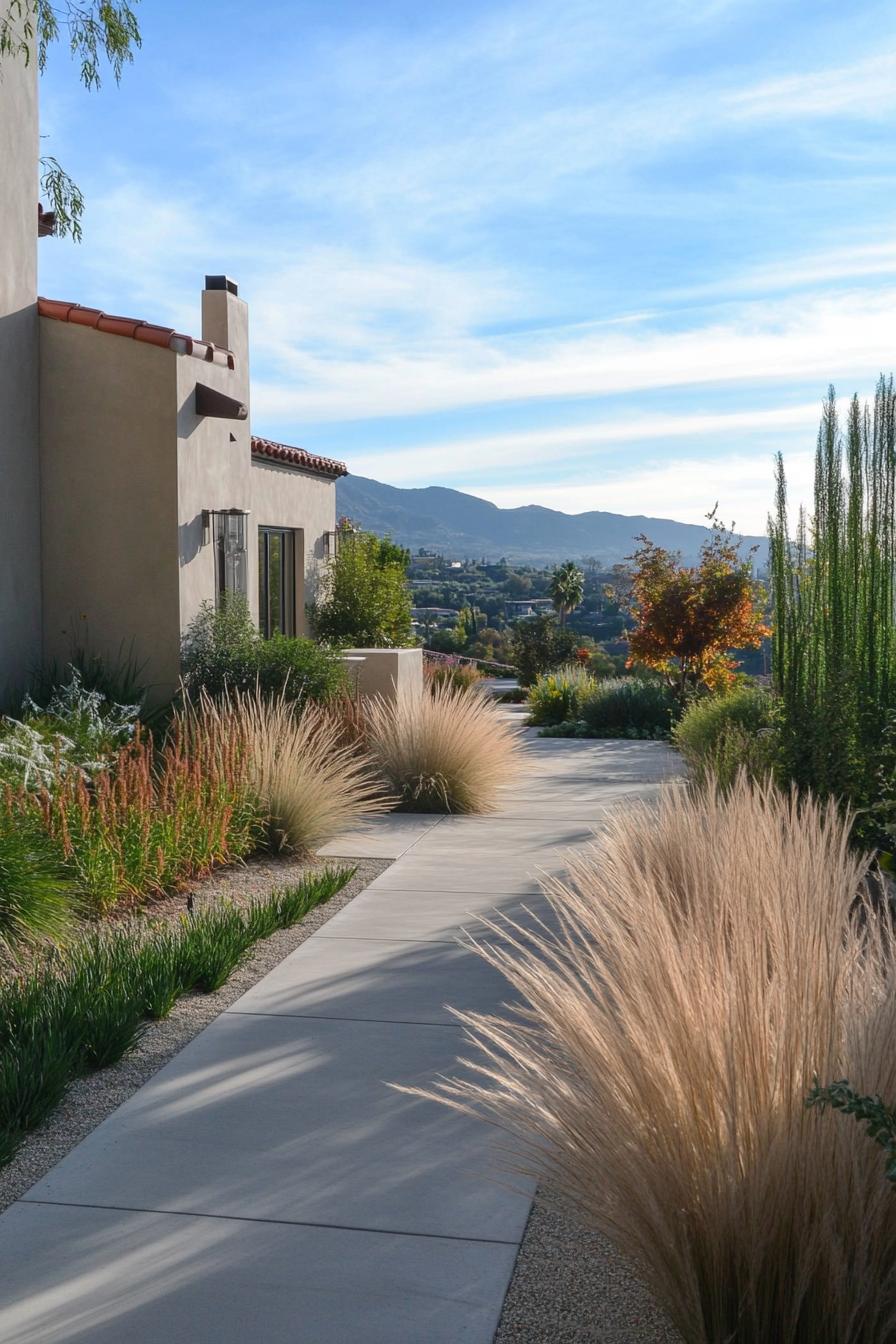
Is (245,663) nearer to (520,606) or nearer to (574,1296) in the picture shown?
(574,1296)

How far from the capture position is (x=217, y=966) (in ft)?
19.0

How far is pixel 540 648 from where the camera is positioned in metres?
30.1

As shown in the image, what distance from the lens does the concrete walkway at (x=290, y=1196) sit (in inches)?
122

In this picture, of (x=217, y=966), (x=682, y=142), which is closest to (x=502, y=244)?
(x=682, y=142)

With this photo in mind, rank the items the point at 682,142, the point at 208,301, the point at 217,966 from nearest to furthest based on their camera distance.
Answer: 1. the point at 217,966
2. the point at 682,142
3. the point at 208,301

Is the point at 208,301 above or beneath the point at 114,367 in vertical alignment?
above

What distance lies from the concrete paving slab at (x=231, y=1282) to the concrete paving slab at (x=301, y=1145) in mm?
109

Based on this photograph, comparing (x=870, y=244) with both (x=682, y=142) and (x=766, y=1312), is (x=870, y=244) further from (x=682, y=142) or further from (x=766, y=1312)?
(x=766, y=1312)

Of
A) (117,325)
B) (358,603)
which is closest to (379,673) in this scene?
(117,325)

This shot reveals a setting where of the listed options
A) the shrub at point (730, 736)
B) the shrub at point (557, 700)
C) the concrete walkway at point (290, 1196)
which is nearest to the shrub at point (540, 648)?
the shrub at point (557, 700)

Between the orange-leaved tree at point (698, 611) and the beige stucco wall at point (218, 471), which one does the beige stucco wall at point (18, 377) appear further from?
the orange-leaved tree at point (698, 611)

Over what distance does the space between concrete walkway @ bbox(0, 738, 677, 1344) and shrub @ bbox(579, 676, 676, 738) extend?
44.4 ft

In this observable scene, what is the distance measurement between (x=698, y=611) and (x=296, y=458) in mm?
6923

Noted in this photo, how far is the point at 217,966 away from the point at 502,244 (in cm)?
860
